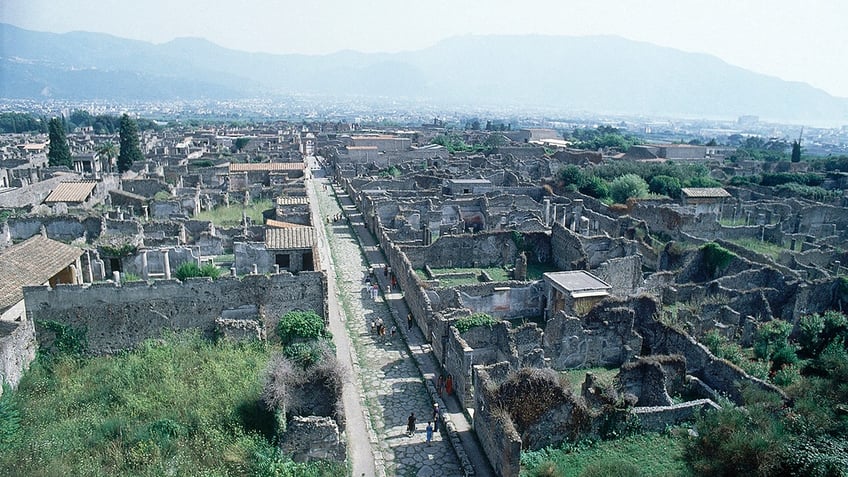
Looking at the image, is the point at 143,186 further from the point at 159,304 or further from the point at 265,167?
the point at 159,304

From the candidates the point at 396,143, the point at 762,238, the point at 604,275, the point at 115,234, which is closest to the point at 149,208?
the point at 115,234

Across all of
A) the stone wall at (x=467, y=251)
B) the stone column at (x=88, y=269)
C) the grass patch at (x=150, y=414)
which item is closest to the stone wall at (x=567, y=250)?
the stone wall at (x=467, y=251)

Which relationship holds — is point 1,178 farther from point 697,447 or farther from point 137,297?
point 697,447

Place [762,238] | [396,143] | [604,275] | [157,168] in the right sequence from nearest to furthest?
[604,275]
[762,238]
[157,168]
[396,143]

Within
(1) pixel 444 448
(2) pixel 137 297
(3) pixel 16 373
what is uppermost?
(2) pixel 137 297

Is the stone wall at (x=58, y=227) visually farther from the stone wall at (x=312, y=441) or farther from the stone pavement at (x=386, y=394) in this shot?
the stone wall at (x=312, y=441)

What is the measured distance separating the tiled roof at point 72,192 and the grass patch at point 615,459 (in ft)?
117

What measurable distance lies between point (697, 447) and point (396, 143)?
247 feet

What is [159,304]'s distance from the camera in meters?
17.6

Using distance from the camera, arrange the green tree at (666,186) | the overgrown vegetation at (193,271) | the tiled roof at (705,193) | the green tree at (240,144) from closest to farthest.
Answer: the overgrown vegetation at (193,271) < the tiled roof at (705,193) < the green tree at (666,186) < the green tree at (240,144)

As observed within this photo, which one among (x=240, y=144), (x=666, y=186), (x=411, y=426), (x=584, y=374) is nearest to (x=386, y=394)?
(x=411, y=426)

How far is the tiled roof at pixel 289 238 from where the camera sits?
926 inches

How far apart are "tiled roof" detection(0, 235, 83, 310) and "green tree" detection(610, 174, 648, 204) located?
3903 cm

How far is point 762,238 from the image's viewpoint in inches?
1364
